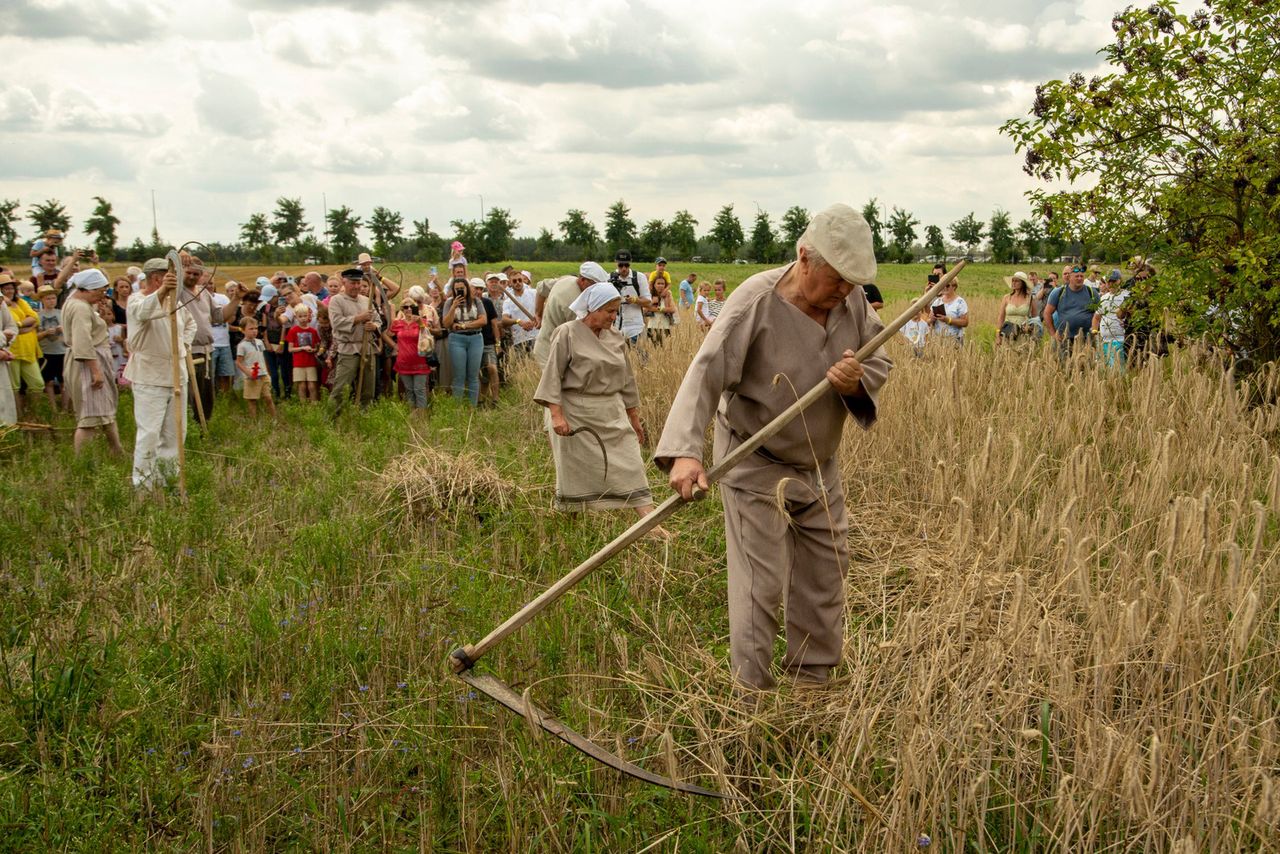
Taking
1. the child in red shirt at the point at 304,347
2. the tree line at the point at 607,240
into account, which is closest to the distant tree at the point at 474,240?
the tree line at the point at 607,240

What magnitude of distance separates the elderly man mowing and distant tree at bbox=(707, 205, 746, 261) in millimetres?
74126

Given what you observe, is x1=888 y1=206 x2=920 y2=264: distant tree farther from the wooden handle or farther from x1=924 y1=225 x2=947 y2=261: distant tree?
the wooden handle

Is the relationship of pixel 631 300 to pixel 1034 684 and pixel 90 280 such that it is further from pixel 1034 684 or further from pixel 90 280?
pixel 1034 684

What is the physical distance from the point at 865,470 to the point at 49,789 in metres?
4.59

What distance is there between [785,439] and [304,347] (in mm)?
9010

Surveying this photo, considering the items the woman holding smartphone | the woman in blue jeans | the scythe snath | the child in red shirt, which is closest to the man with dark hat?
the child in red shirt

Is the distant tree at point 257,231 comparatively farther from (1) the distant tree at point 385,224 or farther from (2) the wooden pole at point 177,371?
(2) the wooden pole at point 177,371

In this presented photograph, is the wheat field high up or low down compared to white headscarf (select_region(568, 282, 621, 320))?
down

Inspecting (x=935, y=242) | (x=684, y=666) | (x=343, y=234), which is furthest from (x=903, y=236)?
(x=684, y=666)

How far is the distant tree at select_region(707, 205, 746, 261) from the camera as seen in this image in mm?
76250

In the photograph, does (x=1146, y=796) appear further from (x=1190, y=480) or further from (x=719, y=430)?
(x=1190, y=480)

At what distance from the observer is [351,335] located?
35.9 feet

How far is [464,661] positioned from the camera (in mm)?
3320

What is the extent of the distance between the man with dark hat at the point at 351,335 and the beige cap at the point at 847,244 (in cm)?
823
